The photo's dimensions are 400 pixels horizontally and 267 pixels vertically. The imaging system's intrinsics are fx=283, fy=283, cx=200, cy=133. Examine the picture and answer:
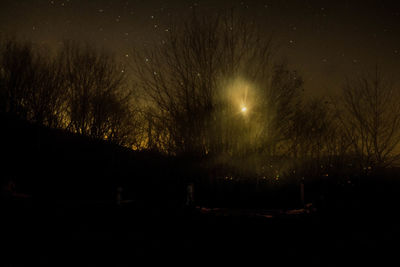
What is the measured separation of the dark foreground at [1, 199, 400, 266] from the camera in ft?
14.4

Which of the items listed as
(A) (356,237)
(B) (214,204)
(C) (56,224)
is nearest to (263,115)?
(B) (214,204)

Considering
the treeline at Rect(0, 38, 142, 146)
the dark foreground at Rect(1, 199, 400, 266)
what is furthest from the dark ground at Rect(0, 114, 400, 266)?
the treeline at Rect(0, 38, 142, 146)

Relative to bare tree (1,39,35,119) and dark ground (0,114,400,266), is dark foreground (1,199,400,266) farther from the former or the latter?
bare tree (1,39,35,119)

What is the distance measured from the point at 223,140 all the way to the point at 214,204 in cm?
319

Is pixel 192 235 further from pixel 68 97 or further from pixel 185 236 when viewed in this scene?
pixel 68 97

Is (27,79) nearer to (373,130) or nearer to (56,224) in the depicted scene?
(56,224)

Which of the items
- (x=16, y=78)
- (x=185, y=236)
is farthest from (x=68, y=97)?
(x=185, y=236)

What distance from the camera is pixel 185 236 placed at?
215 inches

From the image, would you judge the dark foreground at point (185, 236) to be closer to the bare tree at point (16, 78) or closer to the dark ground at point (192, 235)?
the dark ground at point (192, 235)

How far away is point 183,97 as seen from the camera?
10.6 m

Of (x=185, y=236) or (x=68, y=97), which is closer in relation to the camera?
(x=185, y=236)

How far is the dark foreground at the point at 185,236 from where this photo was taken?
172 inches

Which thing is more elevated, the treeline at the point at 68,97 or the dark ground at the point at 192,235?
the treeline at the point at 68,97

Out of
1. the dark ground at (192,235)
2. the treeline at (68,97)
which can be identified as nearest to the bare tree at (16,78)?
the treeline at (68,97)
